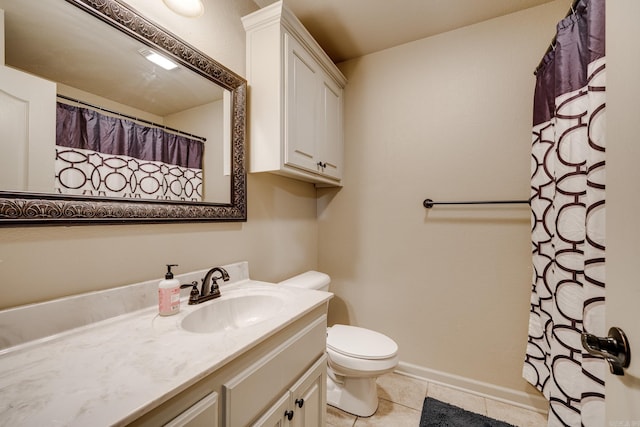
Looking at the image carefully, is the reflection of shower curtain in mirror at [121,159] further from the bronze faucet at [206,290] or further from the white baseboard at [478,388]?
the white baseboard at [478,388]

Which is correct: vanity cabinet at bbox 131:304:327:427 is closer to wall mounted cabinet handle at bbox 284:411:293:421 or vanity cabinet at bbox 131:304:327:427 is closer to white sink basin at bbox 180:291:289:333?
wall mounted cabinet handle at bbox 284:411:293:421

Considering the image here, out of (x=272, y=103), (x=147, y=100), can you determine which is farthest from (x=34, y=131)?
(x=272, y=103)

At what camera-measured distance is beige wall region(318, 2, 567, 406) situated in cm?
150

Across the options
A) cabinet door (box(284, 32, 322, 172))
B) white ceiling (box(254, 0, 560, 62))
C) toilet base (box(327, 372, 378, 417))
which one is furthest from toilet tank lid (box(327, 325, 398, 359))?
white ceiling (box(254, 0, 560, 62))

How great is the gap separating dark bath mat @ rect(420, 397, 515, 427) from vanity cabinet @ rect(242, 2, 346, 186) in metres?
1.55

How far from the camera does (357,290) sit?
6.37ft

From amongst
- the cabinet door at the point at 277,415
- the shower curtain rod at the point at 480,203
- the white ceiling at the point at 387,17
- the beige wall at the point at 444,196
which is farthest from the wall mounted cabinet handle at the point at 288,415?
the white ceiling at the point at 387,17

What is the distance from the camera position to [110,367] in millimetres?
560

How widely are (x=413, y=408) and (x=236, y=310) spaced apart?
124 centimetres

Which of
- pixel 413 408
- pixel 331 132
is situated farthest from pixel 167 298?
pixel 413 408

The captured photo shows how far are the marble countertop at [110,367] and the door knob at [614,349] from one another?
2.41 ft

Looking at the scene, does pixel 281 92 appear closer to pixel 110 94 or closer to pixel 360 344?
pixel 110 94

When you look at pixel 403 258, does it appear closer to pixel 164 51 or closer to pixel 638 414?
pixel 638 414

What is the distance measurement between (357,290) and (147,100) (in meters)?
Result: 1.71
